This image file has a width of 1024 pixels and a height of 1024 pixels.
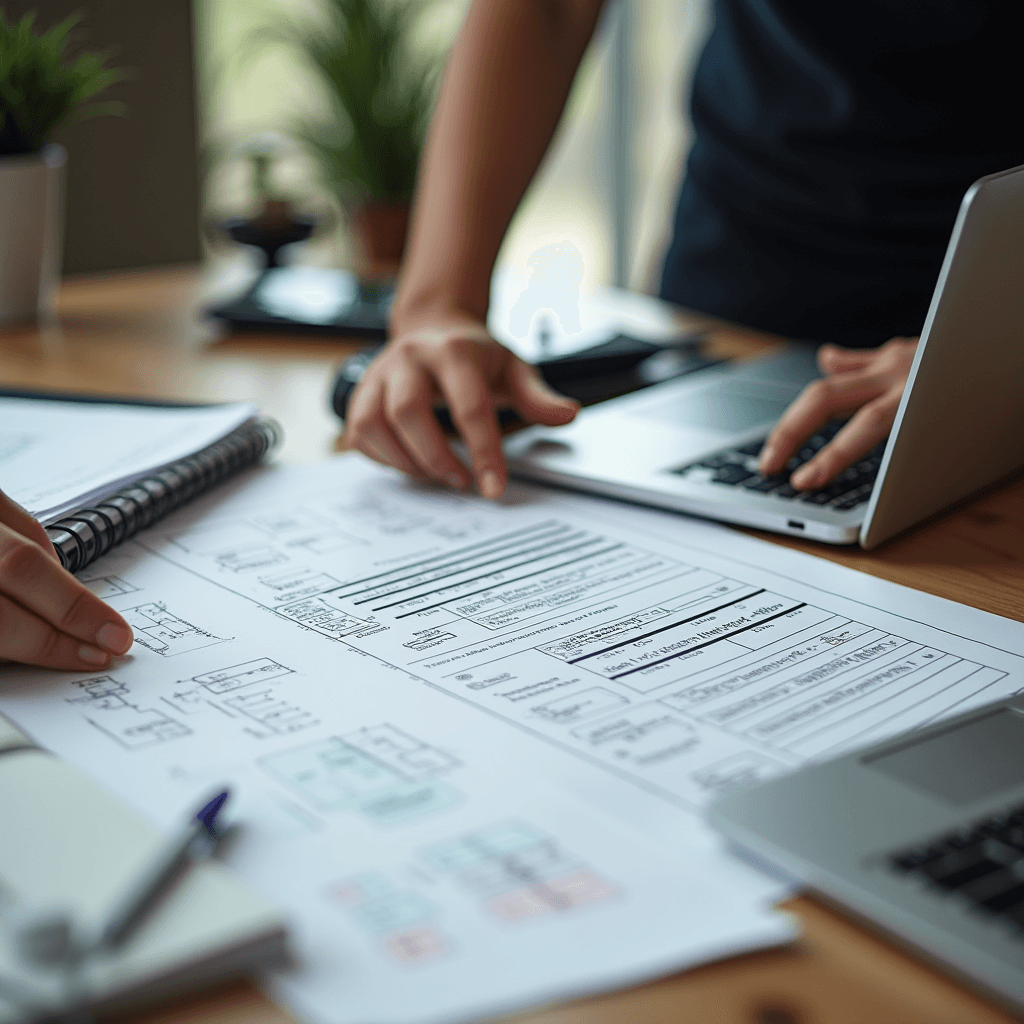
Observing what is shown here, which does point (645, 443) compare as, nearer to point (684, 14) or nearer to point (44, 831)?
point (44, 831)

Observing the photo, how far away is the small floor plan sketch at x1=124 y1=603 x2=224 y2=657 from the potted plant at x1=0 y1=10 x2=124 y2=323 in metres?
0.81

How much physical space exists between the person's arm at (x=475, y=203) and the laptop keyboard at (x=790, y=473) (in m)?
0.12

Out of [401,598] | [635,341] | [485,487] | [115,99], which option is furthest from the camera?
[115,99]

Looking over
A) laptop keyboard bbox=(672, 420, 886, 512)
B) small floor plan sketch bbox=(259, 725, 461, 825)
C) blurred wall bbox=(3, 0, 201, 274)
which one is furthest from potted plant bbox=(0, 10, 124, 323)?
small floor plan sketch bbox=(259, 725, 461, 825)

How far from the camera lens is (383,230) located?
1.80m

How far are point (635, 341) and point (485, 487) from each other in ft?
1.23

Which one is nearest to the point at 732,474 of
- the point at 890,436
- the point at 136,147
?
the point at 890,436

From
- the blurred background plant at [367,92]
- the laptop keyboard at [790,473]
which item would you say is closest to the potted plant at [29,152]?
the laptop keyboard at [790,473]

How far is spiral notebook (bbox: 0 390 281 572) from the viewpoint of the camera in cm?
67

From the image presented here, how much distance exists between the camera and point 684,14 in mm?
3566

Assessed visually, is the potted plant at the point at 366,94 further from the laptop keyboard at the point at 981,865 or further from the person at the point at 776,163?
the laptop keyboard at the point at 981,865

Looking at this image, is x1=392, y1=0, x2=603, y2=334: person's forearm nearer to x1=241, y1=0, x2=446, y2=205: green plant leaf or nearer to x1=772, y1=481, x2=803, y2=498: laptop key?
x1=772, y1=481, x2=803, y2=498: laptop key

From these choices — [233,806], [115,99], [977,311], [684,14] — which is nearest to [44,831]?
[233,806]

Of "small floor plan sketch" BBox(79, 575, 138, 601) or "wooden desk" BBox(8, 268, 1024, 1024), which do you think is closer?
"wooden desk" BBox(8, 268, 1024, 1024)
